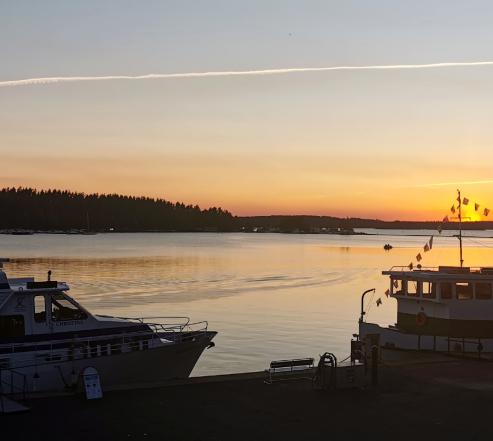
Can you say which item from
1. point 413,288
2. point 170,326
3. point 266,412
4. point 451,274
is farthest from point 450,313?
point 170,326

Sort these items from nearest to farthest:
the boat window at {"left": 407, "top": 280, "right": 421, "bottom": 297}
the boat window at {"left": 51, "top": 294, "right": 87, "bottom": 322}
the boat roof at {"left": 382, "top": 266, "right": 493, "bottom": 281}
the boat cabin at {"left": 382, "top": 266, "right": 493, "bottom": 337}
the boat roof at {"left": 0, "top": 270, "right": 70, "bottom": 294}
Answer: the boat roof at {"left": 0, "top": 270, "right": 70, "bottom": 294}
the boat window at {"left": 51, "top": 294, "right": 87, "bottom": 322}
the boat cabin at {"left": 382, "top": 266, "right": 493, "bottom": 337}
the boat roof at {"left": 382, "top": 266, "right": 493, "bottom": 281}
the boat window at {"left": 407, "top": 280, "right": 421, "bottom": 297}

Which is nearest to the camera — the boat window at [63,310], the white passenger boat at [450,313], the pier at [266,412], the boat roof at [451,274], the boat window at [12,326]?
the pier at [266,412]

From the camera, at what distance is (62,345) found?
81.5 ft

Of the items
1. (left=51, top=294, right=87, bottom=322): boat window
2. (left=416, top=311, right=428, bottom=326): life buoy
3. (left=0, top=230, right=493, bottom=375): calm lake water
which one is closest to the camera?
(left=51, top=294, right=87, bottom=322): boat window

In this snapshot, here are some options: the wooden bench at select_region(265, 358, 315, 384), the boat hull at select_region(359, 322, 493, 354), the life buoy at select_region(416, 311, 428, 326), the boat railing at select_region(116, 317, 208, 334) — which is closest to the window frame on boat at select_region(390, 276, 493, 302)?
the life buoy at select_region(416, 311, 428, 326)

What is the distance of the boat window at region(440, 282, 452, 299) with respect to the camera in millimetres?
31500

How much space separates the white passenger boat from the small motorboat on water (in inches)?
401

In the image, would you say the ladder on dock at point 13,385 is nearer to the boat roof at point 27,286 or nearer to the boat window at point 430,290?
the boat roof at point 27,286

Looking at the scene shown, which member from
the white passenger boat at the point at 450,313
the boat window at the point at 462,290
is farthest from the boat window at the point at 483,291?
the boat window at the point at 462,290

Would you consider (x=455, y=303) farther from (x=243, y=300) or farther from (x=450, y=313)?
(x=243, y=300)

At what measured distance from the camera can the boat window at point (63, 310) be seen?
82.3ft

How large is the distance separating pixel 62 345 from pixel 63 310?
1.29 metres

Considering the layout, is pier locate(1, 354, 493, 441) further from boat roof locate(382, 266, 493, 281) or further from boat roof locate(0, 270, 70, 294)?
boat roof locate(382, 266, 493, 281)

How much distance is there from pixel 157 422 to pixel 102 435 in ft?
5.10
